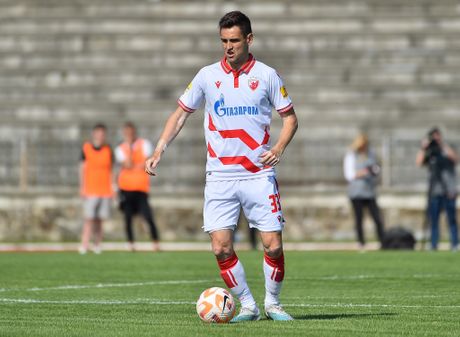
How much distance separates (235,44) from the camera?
34.6ft

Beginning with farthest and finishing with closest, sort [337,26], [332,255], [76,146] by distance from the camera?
[337,26]
[76,146]
[332,255]

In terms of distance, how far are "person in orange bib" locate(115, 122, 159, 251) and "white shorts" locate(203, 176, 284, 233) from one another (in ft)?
46.5

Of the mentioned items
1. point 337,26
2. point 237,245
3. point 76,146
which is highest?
point 337,26

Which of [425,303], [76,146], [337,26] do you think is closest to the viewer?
[425,303]

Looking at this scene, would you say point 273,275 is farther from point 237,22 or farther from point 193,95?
point 237,22

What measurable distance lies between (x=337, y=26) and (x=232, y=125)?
2473cm

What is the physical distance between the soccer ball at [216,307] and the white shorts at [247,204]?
51 cm

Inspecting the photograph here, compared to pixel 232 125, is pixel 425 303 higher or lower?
lower

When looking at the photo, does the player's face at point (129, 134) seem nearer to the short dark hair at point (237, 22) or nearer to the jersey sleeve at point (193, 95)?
the jersey sleeve at point (193, 95)

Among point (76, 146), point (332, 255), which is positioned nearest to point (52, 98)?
point (76, 146)

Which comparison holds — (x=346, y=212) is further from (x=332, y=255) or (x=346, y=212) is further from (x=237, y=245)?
(x=332, y=255)

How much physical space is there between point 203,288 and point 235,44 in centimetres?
515

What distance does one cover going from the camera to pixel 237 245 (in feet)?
91.9

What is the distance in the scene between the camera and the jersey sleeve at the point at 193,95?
10883 mm
